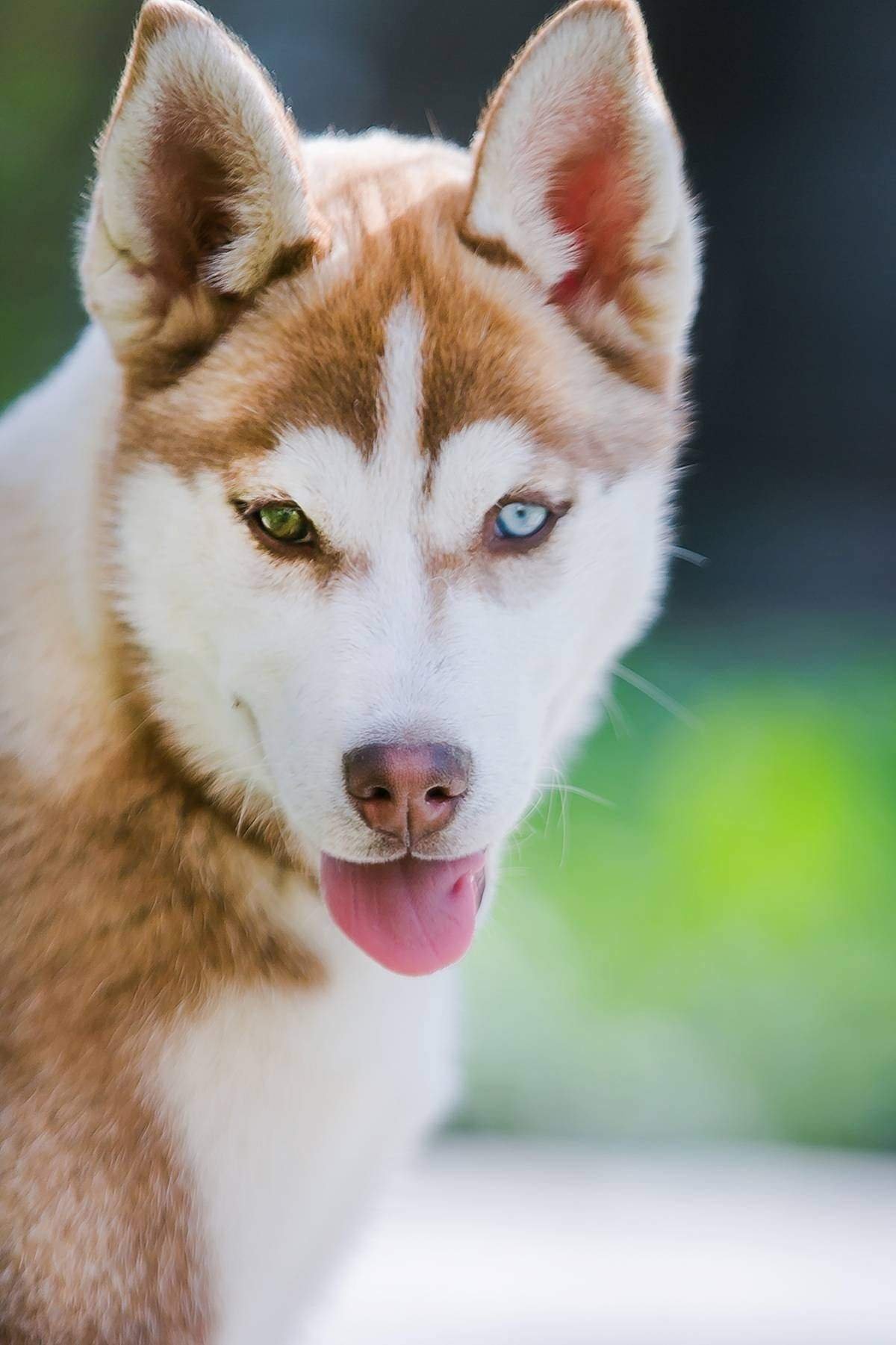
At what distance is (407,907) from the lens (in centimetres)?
94

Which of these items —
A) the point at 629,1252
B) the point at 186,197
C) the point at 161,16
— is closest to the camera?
the point at 161,16

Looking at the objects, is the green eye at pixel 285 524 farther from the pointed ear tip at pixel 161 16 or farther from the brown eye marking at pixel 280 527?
the pointed ear tip at pixel 161 16

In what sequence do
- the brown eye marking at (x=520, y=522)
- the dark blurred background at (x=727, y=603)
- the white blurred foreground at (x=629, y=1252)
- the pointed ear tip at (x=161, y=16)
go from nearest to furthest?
the pointed ear tip at (x=161, y=16)
the brown eye marking at (x=520, y=522)
the white blurred foreground at (x=629, y=1252)
the dark blurred background at (x=727, y=603)

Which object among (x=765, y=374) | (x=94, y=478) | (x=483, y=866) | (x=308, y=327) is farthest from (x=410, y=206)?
(x=765, y=374)

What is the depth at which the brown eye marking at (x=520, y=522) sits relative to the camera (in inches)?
37.6

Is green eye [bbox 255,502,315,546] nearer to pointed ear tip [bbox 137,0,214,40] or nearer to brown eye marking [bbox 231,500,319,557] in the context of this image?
brown eye marking [bbox 231,500,319,557]

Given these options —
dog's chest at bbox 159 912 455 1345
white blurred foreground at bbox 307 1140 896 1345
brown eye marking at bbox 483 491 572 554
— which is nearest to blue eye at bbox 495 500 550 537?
brown eye marking at bbox 483 491 572 554

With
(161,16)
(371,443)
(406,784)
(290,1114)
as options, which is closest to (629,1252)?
(290,1114)

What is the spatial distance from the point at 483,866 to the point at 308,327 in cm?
38

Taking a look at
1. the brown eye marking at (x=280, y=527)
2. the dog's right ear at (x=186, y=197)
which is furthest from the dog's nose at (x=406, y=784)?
the dog's right ear at (x=186, y=197)

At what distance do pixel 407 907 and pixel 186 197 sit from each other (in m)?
0.49

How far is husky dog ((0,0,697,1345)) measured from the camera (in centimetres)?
91

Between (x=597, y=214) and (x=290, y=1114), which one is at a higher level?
(x=597, y=214)

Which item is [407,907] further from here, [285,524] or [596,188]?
[596,188]
